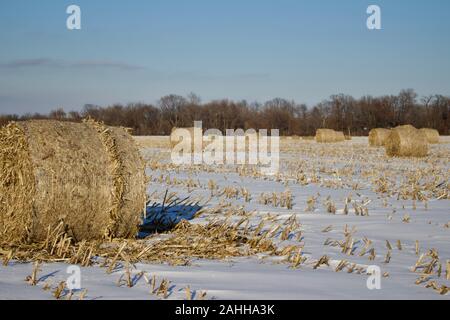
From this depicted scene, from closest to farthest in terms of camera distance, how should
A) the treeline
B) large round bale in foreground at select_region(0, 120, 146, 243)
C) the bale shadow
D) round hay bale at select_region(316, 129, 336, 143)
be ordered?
1. large round bale in foreground at select_region(0, 120, 146, 243)
2. the bale shadow
3. round hay bale at select_region(316, 129, 336, 143)
4. the treeline

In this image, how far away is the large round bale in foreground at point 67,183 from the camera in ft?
18.2

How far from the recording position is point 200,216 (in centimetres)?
779

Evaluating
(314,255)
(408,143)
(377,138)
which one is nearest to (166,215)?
(314,255)

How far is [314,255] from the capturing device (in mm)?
5555

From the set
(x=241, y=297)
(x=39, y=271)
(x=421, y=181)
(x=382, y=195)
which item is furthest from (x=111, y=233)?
(x=421, y=181)

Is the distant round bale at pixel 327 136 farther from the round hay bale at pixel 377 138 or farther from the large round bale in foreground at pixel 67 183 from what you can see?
the large round bale in foreground at pixel 67 183

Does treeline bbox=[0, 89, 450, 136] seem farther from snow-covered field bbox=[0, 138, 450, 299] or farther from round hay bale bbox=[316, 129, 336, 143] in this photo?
snow-covered field bbox=[0, 138, 450, 299]

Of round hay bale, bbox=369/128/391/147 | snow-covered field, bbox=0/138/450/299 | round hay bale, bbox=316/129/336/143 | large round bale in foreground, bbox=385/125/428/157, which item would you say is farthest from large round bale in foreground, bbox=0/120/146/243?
round hay bale, bbox=316/129/336/143

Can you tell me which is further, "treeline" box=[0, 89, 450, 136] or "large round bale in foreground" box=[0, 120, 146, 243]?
"treeline" box=[0, 89, 450, 136]

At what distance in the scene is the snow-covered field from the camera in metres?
4.14

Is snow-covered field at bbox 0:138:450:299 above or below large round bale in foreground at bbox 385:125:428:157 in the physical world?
below

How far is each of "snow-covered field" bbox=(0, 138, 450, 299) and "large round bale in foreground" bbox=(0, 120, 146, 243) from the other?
88cm

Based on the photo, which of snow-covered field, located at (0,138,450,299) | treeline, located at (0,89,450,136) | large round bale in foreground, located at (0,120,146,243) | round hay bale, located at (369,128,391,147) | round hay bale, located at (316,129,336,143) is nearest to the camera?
snow-covered field, located at (0,138,450,299)

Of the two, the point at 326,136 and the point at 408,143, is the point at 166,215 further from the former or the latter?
the point at 326,136
